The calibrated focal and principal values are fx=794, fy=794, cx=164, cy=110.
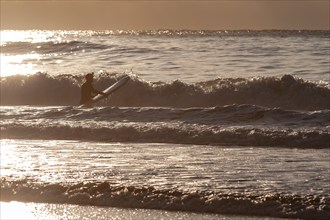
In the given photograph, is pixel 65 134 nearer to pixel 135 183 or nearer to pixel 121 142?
pixel 121 142

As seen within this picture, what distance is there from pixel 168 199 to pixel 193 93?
17211 millimetres

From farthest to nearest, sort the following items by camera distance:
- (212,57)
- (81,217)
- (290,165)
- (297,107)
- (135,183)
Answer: (212,57) < (297,107) < (290,165) < (135,183) < (81,217)

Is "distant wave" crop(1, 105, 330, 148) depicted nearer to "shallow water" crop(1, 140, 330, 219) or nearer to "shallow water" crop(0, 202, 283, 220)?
"shallow water" crop(1, 140, 330, 219)

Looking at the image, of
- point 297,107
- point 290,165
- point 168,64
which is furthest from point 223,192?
point 168,64

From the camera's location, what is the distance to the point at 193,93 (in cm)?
2816

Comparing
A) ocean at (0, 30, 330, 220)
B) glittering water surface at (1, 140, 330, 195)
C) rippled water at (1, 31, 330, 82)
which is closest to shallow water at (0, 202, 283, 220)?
ocean at (0, 30, 330, 220)

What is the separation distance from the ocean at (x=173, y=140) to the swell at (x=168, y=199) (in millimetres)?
20

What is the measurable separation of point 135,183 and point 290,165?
3.08 metres

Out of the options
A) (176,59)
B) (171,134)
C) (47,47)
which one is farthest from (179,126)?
(47,47)

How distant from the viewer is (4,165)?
1423 centimetres

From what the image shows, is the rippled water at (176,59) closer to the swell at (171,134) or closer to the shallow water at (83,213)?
the swell at (171,134)

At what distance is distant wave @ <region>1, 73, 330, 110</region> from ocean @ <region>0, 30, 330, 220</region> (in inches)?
1.7

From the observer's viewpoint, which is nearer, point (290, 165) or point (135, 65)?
point (290, 165)

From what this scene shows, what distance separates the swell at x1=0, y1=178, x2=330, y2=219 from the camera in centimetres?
1038
